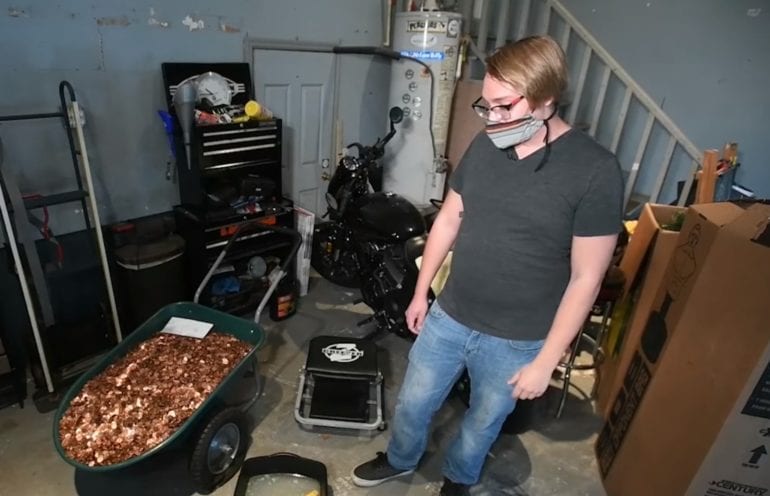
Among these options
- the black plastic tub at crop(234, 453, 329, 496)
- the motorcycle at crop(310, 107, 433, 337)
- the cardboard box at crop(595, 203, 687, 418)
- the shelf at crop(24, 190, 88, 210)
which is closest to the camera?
the black plastic tub at crop(234, 453, 329, 496)

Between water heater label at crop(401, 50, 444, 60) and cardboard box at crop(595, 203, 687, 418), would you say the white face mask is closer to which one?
cardboard box at crop(595, 203, 687, 418)

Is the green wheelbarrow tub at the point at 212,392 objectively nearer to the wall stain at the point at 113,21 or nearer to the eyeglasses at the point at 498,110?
the eyeglasses at the point at 498,110

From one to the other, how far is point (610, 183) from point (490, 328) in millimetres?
483

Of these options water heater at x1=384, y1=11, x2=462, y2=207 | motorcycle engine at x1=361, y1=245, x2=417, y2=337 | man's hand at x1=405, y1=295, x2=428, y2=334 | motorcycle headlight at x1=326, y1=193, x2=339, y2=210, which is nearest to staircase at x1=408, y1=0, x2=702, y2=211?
water heater at x1=384, y1=11, x2=462, y2=207

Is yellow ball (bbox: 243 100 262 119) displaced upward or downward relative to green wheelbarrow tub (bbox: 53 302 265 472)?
upward

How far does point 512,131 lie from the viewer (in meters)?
1.10

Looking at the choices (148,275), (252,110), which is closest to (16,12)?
(252,110)

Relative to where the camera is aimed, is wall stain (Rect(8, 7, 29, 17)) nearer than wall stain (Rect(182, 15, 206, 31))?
Yes

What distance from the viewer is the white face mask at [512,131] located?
3.56ft

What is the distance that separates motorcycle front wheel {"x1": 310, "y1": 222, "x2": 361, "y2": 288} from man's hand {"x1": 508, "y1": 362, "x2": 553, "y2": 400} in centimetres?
180

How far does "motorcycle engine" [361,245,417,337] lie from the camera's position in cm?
226

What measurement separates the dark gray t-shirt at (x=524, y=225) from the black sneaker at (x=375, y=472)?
72cm

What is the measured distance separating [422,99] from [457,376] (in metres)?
2.27

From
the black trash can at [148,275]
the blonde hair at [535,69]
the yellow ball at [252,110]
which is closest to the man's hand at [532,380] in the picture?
the blonde hair at [535,69]
